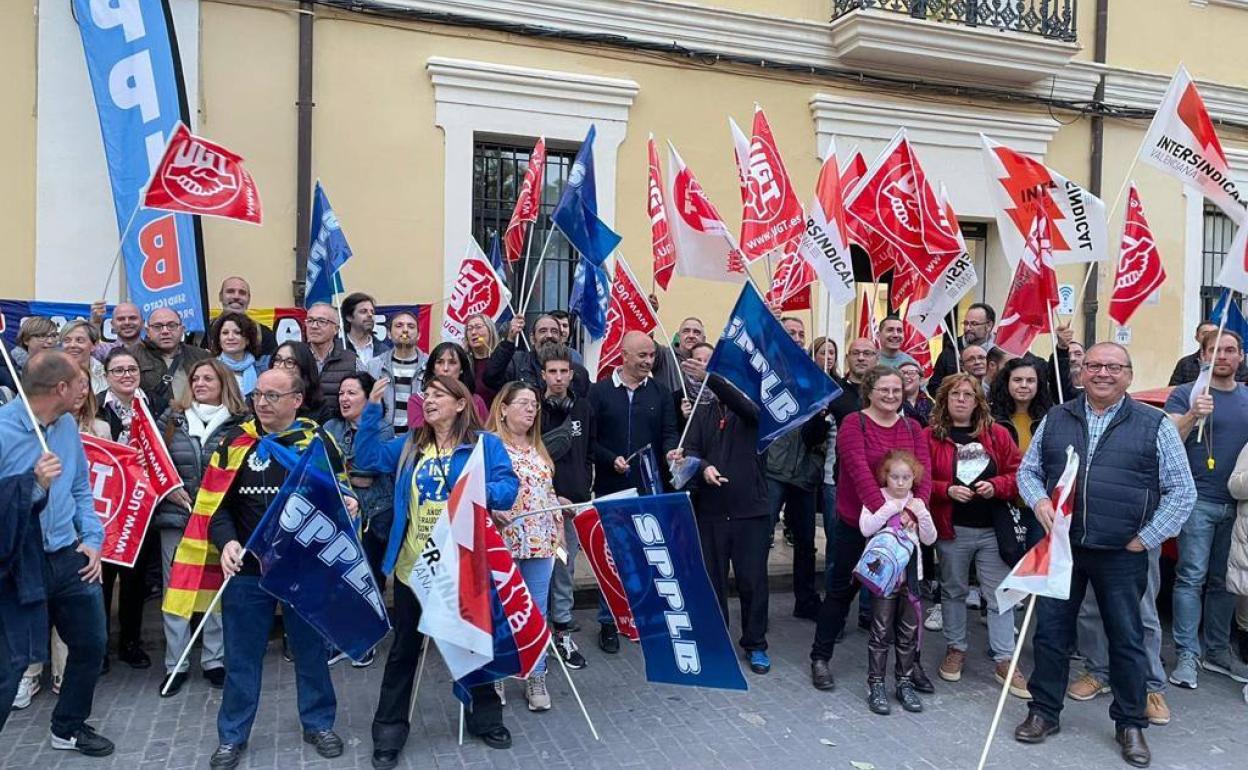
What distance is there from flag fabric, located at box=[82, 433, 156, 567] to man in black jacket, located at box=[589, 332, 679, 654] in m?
2.57

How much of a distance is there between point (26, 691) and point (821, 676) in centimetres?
419

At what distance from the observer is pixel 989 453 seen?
552 cm

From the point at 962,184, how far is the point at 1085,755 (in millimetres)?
8012

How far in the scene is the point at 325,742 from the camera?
14.4 ft

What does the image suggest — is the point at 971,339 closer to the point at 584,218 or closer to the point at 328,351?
the point at 584,218

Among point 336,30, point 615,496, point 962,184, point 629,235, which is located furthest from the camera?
point 962,184

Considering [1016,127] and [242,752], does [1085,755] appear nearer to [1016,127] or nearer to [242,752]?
[242,752]

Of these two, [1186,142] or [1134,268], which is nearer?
[1186,142]

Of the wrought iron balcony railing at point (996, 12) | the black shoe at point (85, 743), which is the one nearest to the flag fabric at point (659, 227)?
the wrought iron balcony railing at point (996, 12)

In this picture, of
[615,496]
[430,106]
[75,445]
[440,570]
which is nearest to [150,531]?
[75,445]

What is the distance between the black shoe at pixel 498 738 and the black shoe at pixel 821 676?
71.5 inches

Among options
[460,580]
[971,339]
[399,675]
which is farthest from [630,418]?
[971,339]

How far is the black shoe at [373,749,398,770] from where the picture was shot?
4.27 m

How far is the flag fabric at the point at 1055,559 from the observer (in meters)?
4.36
